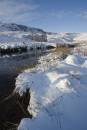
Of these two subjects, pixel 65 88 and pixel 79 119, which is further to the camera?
pixel 65 88

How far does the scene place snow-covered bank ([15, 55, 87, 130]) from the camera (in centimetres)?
584

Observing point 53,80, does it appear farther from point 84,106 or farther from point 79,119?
point 79,119

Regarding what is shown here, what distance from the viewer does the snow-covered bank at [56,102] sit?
584 centimetres

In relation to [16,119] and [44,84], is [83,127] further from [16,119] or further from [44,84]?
[44,84]

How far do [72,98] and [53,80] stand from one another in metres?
3.09

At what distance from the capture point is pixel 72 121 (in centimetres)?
609

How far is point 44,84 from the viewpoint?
1076 cm

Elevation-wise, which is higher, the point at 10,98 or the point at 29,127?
the point at 29,127

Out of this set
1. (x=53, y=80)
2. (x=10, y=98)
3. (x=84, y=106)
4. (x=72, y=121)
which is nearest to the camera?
(x=72, y=121)

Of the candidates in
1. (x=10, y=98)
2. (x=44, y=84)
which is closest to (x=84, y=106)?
(x=44, y=84)

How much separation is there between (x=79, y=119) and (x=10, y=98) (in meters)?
5.89

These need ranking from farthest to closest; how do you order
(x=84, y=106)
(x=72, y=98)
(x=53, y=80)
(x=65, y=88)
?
(x=53, y=80), (x=65, y=88), (x=72, y=98), (x=84, y=106)

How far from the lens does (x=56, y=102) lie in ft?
24.5

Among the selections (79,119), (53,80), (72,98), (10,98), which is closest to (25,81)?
(10,98)
